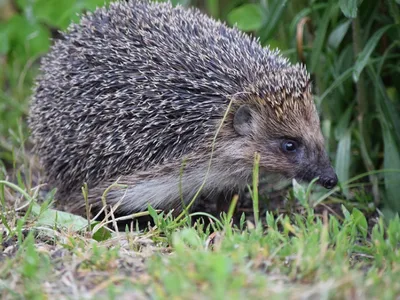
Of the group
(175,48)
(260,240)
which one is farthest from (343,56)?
(260,240)

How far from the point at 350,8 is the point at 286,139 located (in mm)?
1069

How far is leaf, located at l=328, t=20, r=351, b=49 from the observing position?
564 centimetres

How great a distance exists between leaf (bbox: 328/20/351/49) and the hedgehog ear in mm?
1236

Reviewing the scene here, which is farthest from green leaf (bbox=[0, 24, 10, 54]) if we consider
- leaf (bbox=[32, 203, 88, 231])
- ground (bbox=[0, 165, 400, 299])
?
ground (bbox=[0, 165, 400, 299])

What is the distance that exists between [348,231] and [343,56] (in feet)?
6.97

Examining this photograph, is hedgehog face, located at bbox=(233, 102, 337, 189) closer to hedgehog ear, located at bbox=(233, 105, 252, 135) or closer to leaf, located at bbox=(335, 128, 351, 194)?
hedgehog ear, located at bbox=(233, 105, 252, 135)

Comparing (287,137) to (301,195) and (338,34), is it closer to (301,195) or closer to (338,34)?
(301,195)

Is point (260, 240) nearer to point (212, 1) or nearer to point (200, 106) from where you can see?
point (200, 106)

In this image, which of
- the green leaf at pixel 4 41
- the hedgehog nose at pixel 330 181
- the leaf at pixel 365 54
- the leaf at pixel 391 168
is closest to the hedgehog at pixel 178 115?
the hedgehog nose at pixel 330 181

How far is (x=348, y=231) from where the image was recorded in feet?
13.6

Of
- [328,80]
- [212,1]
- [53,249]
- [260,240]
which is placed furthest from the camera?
[212,1]

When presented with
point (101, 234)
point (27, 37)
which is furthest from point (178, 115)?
point (27, 37)

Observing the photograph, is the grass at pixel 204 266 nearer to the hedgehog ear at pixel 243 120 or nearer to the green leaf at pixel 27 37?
the hedgehog ear at pixel 243 120

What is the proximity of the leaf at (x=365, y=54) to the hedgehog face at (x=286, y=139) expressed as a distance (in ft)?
1.39
